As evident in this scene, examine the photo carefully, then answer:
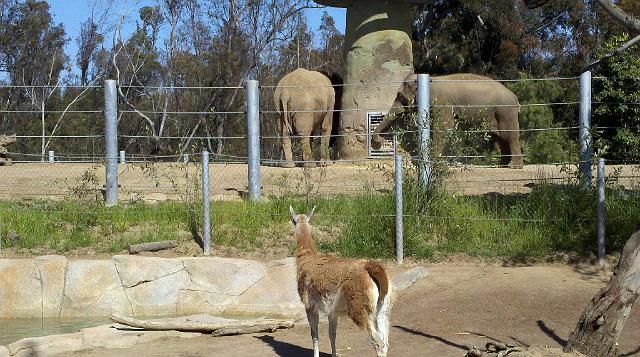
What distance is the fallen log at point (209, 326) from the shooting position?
979cm

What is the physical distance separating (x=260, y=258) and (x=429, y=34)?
76.0 ft

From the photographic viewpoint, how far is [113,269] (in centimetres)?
1152

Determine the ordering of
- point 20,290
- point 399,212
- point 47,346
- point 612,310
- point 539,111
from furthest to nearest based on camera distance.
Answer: point 539,111 → point 399,212 → point 20,290 → point 47,346 → point 612,310

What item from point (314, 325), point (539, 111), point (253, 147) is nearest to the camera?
point (314, 325)

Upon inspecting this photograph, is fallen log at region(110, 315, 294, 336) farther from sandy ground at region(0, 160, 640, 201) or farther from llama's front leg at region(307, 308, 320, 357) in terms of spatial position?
sandy ground at region(0, 160, 640, 201)

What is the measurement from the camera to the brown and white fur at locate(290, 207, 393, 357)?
7.41 m

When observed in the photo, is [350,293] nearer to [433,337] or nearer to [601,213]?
[433,337]

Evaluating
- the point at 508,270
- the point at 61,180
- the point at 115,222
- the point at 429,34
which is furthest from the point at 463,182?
the point at 429,34

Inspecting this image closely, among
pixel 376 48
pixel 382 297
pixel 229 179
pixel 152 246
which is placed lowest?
pixel 152 246

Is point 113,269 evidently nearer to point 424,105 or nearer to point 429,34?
point 424,105

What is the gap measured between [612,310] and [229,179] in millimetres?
8698

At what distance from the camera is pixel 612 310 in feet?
24.2

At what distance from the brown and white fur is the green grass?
13.9 feet

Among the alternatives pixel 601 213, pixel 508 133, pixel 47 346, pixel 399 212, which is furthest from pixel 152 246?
pixel 508 133
